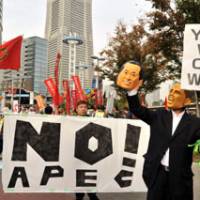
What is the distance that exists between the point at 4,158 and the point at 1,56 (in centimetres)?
378

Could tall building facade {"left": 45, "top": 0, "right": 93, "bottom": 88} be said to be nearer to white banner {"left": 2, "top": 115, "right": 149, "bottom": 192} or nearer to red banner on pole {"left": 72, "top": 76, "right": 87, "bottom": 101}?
red banner on pole {"left": 72, "top": 76, "right": 87, "bottom": 101}

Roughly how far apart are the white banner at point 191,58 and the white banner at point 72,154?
1791mm

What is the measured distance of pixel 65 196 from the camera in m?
6.51

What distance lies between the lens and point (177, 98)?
3771 millimetres

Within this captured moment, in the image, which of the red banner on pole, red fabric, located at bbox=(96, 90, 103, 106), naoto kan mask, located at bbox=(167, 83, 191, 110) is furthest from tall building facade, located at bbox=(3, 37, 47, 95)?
naoto kan mask, located at bbox=(167, 83, 191, 110)

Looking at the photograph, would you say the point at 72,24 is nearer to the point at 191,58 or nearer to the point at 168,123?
the point at 191,58

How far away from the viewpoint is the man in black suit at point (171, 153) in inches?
141

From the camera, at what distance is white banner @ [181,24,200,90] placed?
3963 mm

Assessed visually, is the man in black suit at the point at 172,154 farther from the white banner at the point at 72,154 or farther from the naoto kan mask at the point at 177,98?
the white banner at the point at 72,154

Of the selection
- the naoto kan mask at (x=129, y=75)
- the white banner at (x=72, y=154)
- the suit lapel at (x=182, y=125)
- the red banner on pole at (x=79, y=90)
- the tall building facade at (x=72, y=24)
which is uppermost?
the tall building facade at (x=72, y=24)

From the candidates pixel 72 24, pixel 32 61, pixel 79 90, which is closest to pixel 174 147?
pixel 79 90

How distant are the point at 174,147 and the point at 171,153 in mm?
59

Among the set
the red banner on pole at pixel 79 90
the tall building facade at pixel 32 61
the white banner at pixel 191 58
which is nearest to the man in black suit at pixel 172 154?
the white banner at pixel 191 58

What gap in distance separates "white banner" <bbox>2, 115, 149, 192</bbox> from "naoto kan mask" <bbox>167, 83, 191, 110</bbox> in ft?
6.12
